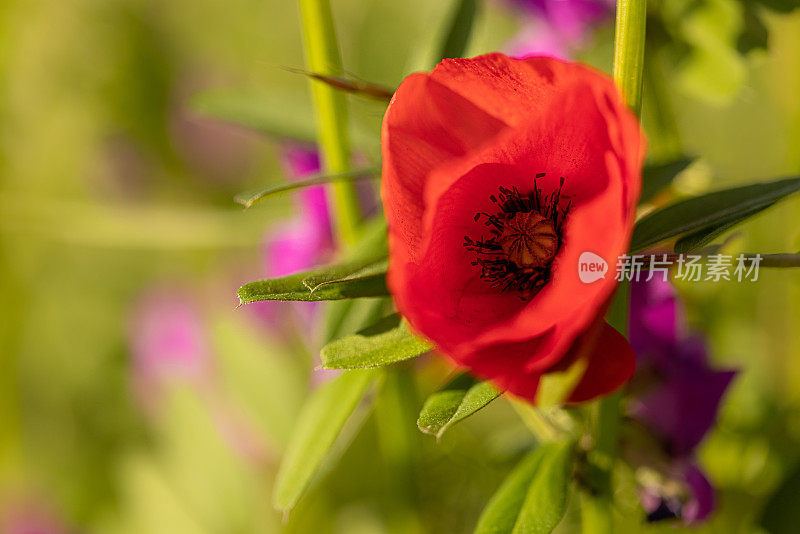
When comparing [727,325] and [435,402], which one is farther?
[727,325]

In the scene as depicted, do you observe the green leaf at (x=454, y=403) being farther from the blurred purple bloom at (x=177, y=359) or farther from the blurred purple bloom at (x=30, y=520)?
the blurred purple bloom at (x=30, y=520)

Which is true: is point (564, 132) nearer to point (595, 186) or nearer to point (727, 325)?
point (595, 186)

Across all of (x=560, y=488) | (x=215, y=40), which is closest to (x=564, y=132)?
(x=560, y=488)

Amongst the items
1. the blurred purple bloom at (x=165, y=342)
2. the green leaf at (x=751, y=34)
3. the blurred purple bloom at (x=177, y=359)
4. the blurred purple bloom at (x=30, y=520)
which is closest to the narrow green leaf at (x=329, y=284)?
the green leaf at (x=751, y=34)

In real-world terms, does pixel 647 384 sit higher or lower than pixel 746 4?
lower

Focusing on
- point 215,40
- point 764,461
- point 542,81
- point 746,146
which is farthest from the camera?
point 215,40

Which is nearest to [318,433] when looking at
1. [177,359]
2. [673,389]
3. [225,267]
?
[673,389]

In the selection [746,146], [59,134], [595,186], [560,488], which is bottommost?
[59,134]

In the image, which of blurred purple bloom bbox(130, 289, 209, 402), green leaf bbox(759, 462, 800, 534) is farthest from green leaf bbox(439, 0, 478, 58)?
blurred purple bloom bbox(130, 289, 209, 402)
